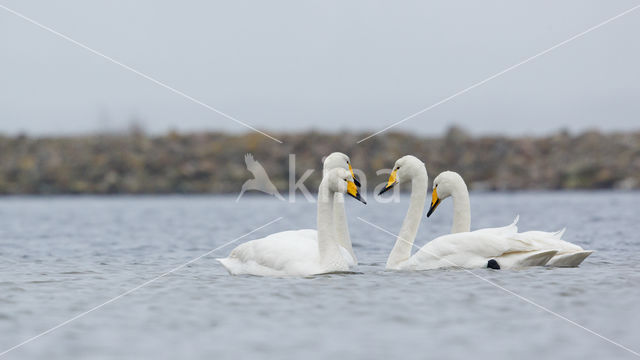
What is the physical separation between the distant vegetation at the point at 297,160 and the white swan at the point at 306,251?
2921cm

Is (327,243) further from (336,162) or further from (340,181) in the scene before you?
(336,162)

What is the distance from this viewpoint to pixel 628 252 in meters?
14.4

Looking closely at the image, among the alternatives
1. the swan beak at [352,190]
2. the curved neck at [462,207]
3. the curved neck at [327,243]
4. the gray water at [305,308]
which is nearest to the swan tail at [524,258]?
the gray water at [305,308]

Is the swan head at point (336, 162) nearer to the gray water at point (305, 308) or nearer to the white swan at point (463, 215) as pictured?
the white swan at point (463, 215)

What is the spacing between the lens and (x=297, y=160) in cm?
4466

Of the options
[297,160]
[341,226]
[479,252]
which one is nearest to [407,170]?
[341,226]

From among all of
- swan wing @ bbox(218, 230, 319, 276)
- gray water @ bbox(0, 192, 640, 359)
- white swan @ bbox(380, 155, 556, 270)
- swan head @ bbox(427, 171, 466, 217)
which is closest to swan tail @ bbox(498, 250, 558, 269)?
white swan @ bbox(380, 155, 556, 270)

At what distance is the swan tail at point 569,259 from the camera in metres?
11.6

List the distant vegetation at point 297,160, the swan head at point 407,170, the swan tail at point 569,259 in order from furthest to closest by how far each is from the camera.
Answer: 1. the distant vegetation at point 297,160
2. the swan head at point 407,170
3. the swan tail at point 569,259

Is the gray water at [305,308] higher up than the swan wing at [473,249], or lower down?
lower down

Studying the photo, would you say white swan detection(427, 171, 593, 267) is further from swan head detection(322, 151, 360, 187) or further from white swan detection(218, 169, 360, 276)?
white swan detection(218, 169, 360, 276)

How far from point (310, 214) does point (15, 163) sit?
2176 centimetres

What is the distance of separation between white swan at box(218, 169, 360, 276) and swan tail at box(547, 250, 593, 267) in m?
2.54

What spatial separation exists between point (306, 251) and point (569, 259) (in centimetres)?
320
